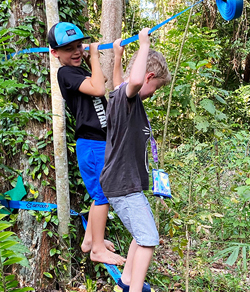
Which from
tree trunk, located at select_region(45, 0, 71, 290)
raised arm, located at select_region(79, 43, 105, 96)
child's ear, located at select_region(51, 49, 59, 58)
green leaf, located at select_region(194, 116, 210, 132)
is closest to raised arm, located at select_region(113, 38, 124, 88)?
raised arm, located at select_region(79, 43, 105, 96)

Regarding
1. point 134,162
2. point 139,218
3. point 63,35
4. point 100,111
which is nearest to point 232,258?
point 139,218

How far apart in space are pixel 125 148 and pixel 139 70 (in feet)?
1.53

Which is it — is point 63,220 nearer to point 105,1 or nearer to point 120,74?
point 120,74

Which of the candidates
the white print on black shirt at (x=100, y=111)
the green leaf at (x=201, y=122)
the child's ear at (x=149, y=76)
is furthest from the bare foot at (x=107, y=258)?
the child's ear at (x=149, y=76)

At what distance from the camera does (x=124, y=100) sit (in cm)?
178

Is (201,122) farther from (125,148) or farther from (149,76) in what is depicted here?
(125,148)

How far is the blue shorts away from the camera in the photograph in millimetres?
2207

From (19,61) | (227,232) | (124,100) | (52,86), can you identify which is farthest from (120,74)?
(227,232)

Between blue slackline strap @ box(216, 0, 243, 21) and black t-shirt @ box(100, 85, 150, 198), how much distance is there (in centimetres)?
69

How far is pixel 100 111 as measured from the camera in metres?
2.22

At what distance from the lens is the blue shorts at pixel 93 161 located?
7.24 ft

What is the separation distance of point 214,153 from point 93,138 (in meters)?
1.96

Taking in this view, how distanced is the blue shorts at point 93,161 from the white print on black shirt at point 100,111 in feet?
0.49

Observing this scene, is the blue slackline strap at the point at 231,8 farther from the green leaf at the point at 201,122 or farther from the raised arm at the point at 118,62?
the green leaf at the point at 201,122
